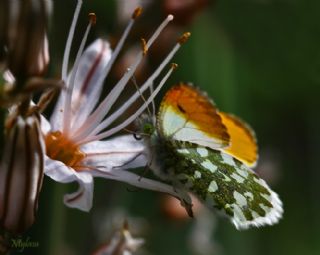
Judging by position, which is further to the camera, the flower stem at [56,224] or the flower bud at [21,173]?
the flower stem at [56,224]

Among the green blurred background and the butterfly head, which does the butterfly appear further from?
the green blurred background

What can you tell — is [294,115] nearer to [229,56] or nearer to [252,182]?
[229,56]

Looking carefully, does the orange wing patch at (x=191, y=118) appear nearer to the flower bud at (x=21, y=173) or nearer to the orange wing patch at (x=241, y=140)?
the orange wing patch at (x=241, y=140)

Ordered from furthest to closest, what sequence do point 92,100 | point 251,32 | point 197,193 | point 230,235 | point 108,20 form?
point 251,32 → point 230,235 → point 108,20 → point 92,100 → point 197,193

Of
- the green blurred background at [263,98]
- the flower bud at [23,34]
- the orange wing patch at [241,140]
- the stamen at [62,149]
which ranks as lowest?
the green blurred background at [263,98]

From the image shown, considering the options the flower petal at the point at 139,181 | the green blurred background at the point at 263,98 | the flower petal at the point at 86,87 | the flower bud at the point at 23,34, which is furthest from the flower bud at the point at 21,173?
the green blurred background at the point at 263,98

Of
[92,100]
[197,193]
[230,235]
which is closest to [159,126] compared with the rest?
[197,193]

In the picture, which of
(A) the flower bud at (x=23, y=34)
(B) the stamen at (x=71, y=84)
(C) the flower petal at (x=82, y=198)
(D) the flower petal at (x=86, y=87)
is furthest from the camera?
(D) the flower petal at (x=86, y=87)
